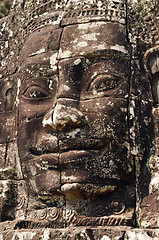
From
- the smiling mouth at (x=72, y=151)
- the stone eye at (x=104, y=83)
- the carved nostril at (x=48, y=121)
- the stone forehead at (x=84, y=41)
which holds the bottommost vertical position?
the smiling mouth at (x=72, y=151)

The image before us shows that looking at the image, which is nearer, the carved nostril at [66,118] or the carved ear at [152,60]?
the carved nostril at [66,118]

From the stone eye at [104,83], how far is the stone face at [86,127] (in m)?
0.01

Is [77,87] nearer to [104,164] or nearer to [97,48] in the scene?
[97,48]

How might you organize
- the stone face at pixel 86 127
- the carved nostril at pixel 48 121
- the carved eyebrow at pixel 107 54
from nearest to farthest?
1. the stone face at pixel 86 127
2. the carved nostril at pixel 48 121
3. the carved eyebrow at pixel 107 54

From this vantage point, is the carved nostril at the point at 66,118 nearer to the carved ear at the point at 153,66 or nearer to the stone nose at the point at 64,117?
the stone nose at the point at 64,117

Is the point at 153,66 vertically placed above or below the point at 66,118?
above

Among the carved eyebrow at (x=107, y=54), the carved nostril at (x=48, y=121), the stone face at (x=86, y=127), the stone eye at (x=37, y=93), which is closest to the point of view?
the stone face at (x=86, y=127)

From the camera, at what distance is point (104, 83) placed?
4.56 metres

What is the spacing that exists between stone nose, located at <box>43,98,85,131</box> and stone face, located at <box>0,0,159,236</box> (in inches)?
0.4

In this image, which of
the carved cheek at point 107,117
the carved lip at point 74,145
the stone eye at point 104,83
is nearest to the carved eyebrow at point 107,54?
the stone eye at point 104,83

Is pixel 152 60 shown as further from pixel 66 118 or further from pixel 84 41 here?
pixel 66 118

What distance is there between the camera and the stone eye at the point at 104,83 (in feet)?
15.0

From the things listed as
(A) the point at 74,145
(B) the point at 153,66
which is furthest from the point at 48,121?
(B) the point at 153,66

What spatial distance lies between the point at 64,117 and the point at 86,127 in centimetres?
27
